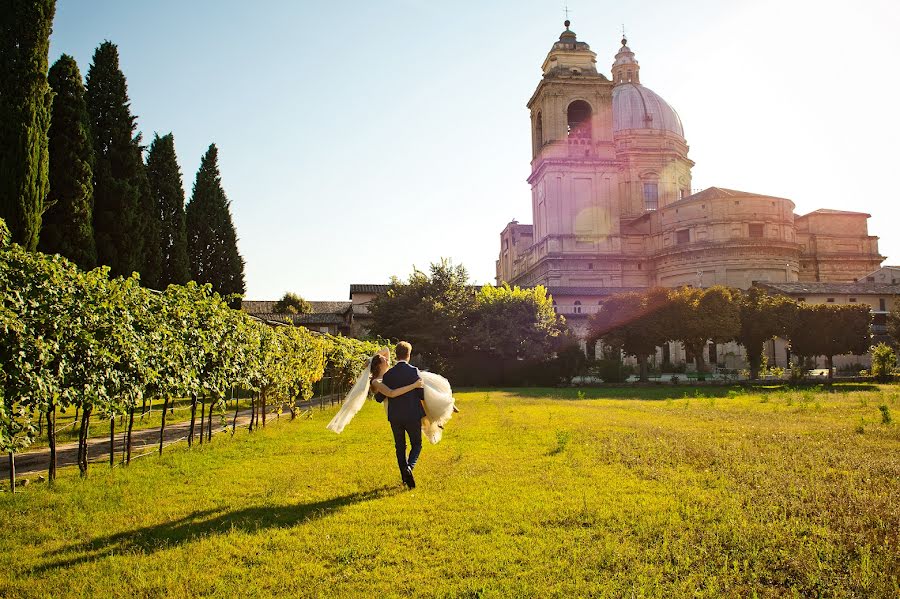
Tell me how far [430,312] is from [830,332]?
83.5 ft

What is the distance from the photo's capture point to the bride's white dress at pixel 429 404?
8367 mm

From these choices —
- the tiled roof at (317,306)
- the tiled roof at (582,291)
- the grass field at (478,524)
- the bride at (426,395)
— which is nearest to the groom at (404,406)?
the bride at (426,395)

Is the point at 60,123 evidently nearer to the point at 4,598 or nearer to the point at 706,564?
the point at 4,598

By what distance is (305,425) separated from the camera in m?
15.9

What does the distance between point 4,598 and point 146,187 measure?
25.1 metres

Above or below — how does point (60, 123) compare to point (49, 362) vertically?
above

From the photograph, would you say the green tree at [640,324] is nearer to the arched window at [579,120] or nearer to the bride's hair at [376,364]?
the arched window at [579,120]

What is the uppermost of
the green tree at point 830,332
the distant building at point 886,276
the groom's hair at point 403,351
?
the distant building at point 886,276

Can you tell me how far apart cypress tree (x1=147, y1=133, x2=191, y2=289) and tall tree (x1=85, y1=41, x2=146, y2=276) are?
4.92 meters

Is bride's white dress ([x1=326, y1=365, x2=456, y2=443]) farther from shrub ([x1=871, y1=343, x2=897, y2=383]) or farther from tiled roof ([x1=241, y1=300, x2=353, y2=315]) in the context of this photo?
tiled roof ([x1=241, y1=300, x2=353, y2=315])

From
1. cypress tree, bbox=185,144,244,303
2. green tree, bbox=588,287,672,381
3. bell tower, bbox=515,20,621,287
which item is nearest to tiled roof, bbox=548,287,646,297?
bell tower, bbox=515,20,621,287

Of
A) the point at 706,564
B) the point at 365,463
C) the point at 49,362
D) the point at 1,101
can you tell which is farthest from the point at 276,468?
the point at 1,101

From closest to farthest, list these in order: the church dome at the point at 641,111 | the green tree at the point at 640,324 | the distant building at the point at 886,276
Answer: the green tree at the point at 640,324 < the distant building at the point at 886,276 < the church dome at the point at 641,111

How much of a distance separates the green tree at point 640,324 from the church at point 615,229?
1378 cm
